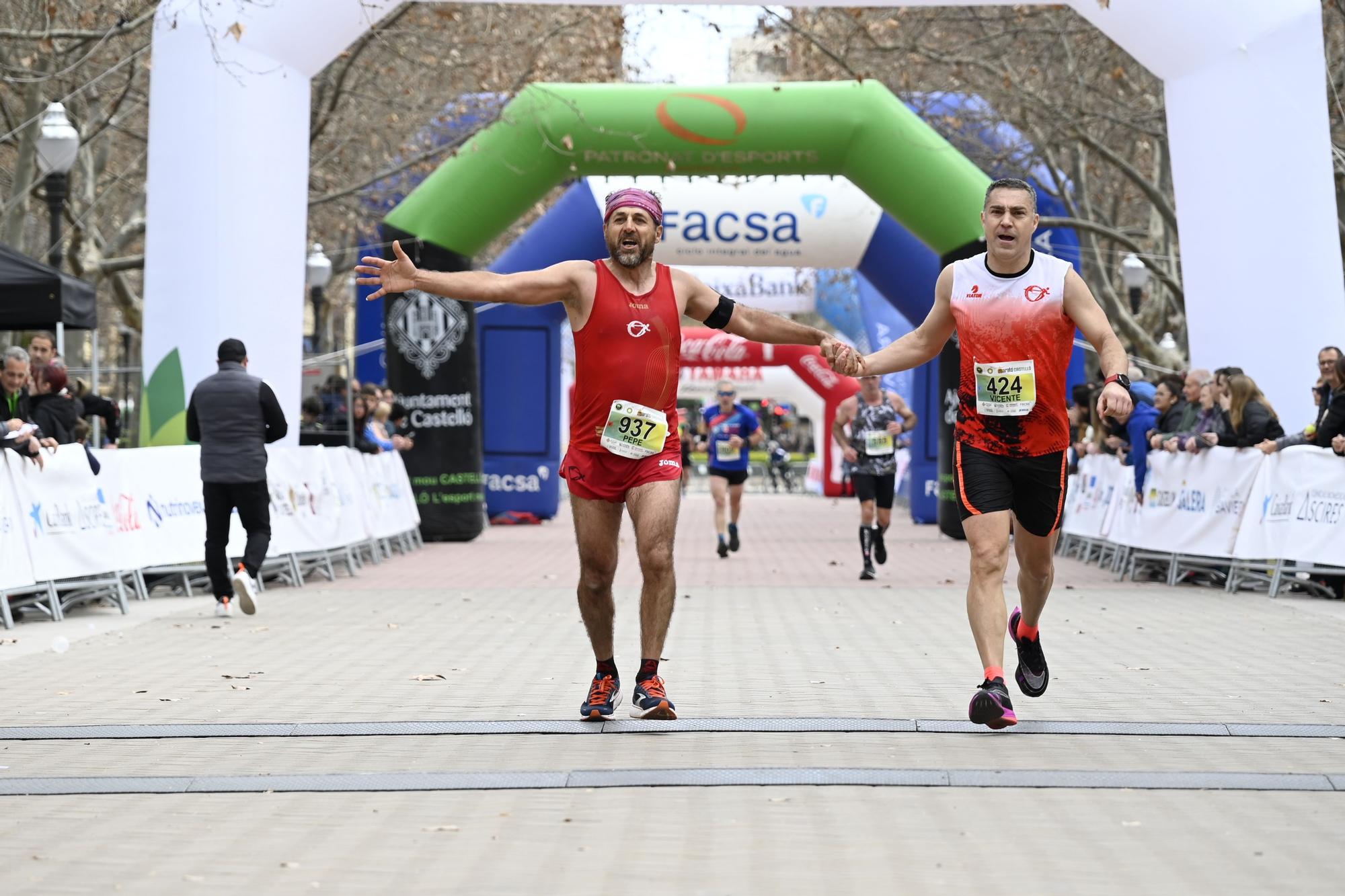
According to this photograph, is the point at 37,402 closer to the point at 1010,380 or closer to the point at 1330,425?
the point at 1010,380

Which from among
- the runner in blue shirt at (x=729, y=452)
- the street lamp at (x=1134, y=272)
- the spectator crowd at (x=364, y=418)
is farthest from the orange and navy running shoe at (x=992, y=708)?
the street lamp at (x=1134, y=272)

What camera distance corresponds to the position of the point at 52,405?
1279 centimetres

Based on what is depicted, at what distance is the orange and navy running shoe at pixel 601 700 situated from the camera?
22.7ft

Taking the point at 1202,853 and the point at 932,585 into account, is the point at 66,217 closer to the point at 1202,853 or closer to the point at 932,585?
the point at 932,585

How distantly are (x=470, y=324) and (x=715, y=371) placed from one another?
84.7 feet

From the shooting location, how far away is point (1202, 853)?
4.61 meters

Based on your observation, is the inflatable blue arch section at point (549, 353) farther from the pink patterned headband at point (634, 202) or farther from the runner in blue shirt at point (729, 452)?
the pink patterned headband at point (634, 202)

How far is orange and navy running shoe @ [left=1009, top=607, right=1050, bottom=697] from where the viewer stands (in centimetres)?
722

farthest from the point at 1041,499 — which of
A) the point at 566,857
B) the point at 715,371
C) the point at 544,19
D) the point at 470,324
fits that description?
the point at 715,371

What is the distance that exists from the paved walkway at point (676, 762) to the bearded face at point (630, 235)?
5.84 feet

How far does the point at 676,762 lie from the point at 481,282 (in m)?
1.96

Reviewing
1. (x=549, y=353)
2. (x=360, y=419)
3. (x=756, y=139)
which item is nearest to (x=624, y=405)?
(x=756, y=139)

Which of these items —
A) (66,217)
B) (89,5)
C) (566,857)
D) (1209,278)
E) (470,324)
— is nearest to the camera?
(566,857)

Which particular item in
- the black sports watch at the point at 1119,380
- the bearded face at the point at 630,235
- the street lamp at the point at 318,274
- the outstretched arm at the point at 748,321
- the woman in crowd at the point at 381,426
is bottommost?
the woman in crowd at the point at 381,426
